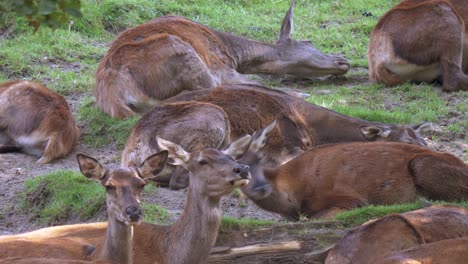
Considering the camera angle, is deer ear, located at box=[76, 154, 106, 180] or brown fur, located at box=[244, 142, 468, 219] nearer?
deer ear, located at box=[76, 154, 106, 180]

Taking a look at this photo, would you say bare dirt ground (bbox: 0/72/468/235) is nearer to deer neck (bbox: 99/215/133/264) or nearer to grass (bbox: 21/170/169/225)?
grass (bbox: 21/170/169/225)

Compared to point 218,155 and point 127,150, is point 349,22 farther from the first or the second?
point 218,155

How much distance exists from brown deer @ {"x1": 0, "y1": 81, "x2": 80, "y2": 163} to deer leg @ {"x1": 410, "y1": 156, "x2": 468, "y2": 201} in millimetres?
4067

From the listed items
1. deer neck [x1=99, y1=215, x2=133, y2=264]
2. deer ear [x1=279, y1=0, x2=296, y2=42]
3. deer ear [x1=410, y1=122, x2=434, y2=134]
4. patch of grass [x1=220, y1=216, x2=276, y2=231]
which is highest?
deer neck [x1=99, y1=215, x2=133, y2=264]

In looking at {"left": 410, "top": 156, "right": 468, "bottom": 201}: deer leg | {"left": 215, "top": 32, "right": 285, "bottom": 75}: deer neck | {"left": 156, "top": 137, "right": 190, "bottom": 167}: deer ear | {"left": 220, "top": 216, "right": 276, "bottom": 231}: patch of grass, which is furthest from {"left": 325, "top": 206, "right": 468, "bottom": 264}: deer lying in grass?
{"left": 215, "top": 32, "right": 285, "bottom": 75}: deer neck

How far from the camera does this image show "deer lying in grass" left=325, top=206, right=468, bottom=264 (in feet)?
23.6

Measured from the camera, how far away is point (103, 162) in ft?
36.3

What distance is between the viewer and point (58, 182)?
10242 mm

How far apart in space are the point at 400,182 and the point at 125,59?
427cm

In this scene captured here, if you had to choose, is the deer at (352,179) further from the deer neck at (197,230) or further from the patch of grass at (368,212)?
the deer neck at (197,230)

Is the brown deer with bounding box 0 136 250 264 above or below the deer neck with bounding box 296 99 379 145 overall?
above

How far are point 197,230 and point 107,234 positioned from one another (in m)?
0.68

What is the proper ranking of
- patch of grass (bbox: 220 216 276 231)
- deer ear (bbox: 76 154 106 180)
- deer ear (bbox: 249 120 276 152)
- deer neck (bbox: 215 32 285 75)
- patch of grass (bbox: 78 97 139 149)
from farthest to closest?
deer neck (bbox: 215 32 285 75) → patch of grass (bbox: 78 97 139 149) → deer ear (bbox: 249 120 276 152) → patch of grass (bbox: 220 216 276 231) → deer ear (bbox: 76 154 106 180)

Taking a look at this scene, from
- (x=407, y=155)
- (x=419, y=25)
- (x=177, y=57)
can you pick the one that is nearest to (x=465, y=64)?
(x=419, y=25)
